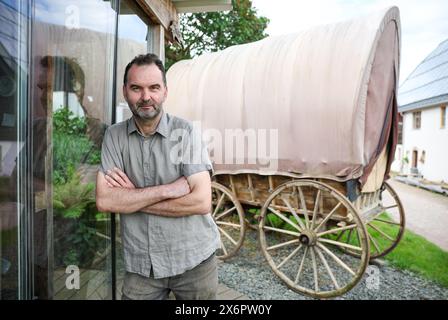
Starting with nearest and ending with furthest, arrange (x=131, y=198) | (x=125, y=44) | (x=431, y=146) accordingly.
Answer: (x=131, y=198), (x=125, y=44), (x=431, y=146)

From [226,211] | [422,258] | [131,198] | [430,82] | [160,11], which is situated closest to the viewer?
[131,198]

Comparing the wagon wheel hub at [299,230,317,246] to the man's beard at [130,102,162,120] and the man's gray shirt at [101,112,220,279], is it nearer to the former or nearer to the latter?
the man's gray shirt at [101,112,220,279]

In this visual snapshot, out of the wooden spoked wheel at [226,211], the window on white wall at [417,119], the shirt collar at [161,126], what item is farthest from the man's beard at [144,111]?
the window on white wall at [417,119]

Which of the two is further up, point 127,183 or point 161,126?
point 161,126

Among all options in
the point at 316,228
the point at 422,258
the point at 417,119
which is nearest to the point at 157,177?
the point at 316,228

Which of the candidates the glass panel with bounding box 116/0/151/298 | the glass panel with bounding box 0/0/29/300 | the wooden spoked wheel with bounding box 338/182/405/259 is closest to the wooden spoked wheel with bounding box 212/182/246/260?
the wooden spoked wheel with bounding box 338/182/405/259

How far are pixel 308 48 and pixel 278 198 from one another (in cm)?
163

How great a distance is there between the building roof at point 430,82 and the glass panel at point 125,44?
3533mm

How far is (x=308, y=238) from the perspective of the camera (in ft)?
9.94

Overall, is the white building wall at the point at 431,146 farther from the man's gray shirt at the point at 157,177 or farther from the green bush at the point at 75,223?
the green bush at the point at 75,223

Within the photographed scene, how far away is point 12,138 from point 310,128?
94.9 inches

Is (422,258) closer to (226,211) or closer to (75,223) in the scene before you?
(226,211)

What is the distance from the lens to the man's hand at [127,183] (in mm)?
1369
